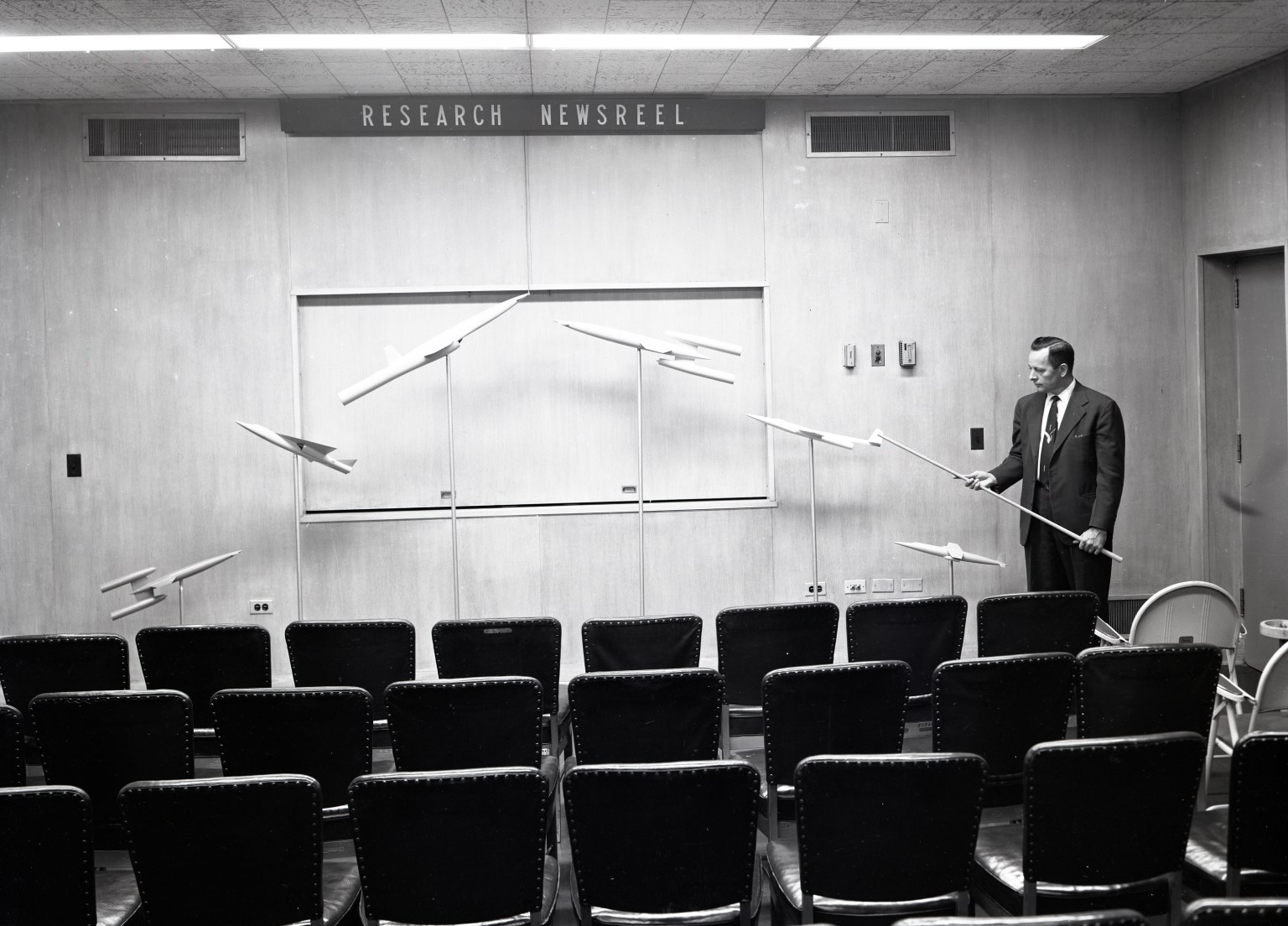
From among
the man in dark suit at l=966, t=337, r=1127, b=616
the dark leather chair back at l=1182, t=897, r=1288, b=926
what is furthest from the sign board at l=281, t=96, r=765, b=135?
the dark leather chair back at l=1182, t=897, r=1288, b=926

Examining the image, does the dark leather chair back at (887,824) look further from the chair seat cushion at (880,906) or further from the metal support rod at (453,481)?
the metal support rod at (453,481)

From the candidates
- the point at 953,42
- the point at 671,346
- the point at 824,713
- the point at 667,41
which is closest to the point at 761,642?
the point at 824,713

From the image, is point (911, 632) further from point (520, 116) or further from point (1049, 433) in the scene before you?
point (520, 116)

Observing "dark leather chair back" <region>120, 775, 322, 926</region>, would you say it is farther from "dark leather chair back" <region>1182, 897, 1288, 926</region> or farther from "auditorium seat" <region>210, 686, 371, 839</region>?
"dark leather chair back" <region>1182, 897, 1288, 926</region>

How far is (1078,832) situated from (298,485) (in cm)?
541

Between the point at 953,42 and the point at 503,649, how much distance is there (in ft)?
13.8

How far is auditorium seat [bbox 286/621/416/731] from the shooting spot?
4113 mm

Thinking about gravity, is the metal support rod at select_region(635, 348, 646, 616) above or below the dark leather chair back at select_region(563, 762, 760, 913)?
above

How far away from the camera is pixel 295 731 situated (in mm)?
3111

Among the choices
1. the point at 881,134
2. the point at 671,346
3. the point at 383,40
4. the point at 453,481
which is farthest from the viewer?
the point at 881,134

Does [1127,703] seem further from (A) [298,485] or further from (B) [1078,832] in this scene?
(A) [298,485]

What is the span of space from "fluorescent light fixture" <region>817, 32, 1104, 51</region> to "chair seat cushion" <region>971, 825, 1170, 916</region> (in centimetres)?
442

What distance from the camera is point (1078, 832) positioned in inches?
99.1

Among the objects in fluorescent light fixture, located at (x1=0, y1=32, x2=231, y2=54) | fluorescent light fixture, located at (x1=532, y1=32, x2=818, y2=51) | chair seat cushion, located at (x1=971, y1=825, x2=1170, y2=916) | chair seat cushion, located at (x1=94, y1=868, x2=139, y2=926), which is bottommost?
chair seat cushion, located at (x1=94, y1=868, x2=139, y2=926)
